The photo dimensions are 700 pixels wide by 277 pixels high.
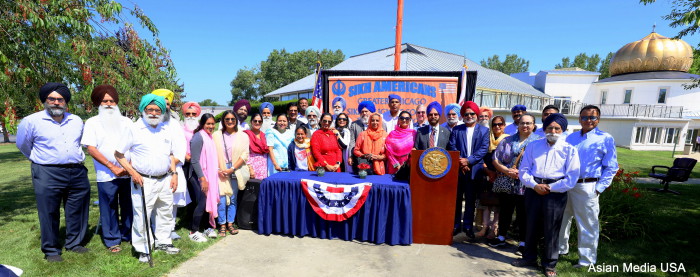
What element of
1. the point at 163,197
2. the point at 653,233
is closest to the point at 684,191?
the point at 653,233

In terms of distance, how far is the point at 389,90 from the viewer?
768 cm

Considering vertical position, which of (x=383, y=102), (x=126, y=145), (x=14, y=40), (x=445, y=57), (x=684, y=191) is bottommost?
(x=684, y=191)

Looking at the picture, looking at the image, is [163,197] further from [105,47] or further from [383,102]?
[383,102]

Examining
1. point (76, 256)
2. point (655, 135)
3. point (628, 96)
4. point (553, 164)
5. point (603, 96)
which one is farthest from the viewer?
point (603, 96)

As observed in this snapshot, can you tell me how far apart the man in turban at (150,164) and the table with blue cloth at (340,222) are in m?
1.25

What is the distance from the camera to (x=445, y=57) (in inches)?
1037

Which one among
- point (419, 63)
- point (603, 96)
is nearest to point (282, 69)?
point (419, 63)

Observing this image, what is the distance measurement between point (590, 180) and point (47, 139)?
602 cm

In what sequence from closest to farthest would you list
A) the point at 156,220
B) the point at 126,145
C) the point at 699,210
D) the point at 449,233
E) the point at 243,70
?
the point at 126,145 < the point at 156,220 < the point at 449,233 < the point at 699,210 < the point at 243,70

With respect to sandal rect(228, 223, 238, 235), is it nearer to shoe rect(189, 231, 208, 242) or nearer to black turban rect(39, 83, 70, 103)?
shoe rect(189, 231, 208, 242)

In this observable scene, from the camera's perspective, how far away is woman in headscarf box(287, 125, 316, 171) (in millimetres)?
4984

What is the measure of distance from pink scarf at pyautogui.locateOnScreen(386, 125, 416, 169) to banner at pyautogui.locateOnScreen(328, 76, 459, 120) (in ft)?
9.22

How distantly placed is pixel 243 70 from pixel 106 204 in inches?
2053

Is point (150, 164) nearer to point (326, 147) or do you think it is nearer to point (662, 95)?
point (326, 147)
